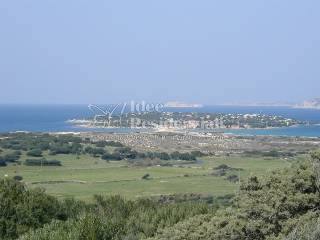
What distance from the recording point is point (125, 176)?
6344cm

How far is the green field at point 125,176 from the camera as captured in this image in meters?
52.8

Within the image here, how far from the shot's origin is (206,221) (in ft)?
53.1

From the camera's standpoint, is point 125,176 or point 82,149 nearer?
point 125,176

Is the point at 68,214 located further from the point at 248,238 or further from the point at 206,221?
the point at 248,238

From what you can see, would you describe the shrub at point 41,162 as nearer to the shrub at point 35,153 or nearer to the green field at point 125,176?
the green field at point 125,176

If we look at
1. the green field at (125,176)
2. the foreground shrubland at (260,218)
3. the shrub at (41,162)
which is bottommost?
the green field at (125,176)

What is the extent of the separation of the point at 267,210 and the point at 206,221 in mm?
2333

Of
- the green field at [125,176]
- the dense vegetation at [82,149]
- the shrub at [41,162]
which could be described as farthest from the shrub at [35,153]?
the shrub at [41,162]

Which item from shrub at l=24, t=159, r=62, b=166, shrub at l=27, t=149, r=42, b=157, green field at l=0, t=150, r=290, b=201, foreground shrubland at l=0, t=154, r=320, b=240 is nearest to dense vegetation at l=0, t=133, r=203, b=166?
shrub at l=27, t=149, r=42, b=157

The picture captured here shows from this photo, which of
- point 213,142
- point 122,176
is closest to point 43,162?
point 122,176

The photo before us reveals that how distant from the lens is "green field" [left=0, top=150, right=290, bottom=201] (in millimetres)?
52812

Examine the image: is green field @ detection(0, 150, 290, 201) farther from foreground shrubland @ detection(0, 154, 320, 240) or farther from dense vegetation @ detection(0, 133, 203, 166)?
foreground shrubland @ detection(0, 154, 320, 240)

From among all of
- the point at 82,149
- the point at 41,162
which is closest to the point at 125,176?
the point at 41,162

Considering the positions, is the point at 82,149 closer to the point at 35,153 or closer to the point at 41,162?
the point at 35,153
